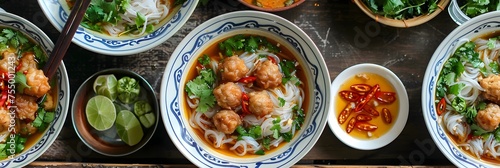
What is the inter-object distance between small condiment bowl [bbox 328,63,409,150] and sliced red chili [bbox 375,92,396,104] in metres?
0.04

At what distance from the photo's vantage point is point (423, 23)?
3959 millimetres

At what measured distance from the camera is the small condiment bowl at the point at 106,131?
3.65 metres

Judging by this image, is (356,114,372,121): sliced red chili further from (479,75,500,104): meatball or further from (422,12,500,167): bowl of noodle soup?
(479,75,500,104): meatball

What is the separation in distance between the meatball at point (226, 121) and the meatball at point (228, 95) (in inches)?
2.0

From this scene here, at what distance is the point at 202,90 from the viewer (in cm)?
370

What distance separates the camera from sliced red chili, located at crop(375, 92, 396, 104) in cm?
391

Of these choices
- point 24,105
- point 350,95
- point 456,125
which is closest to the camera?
point 24,105

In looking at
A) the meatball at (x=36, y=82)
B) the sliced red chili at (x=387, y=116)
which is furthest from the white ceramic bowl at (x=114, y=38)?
the sliced red chili at (x=387, y=116)

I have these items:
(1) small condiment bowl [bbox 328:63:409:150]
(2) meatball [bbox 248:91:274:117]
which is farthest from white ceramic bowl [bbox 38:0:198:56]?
(1) small condiment bowl [bbox 328:63:409:150]

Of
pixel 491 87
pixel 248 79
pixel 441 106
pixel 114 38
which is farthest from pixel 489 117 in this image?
pixel 114 38

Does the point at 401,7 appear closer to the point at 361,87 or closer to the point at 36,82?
the point at 361,87

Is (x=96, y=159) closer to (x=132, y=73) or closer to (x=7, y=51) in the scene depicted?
(x=132, y=73)

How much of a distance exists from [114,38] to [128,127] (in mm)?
613

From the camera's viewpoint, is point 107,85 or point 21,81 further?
point 107,85
